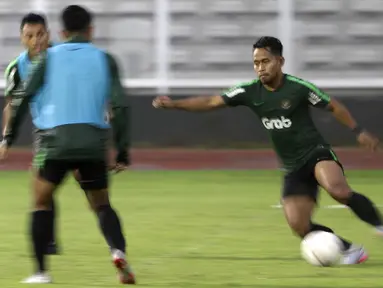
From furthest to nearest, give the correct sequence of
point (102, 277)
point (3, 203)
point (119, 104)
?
point (3, 203) → point (102, 277) → point (119, 104)

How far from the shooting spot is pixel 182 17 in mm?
20594

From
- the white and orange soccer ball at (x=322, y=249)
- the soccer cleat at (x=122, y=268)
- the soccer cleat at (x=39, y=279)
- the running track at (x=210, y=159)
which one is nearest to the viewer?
the soccer cleat at (x=122, y=268)

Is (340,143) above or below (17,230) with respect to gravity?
below

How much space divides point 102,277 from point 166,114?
1074 centimetres

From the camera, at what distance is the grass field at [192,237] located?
8.13 meters

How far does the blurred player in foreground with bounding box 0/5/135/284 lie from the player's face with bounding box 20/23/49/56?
1.11 meters

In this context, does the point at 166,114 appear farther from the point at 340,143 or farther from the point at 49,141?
the point at 49,141

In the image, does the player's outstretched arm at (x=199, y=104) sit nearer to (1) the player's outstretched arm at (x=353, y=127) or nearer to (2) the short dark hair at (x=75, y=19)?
(1) the player's outstretched arm at (x=353, y=127)

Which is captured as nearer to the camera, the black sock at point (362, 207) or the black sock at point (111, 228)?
the black sock at point (111, 228)

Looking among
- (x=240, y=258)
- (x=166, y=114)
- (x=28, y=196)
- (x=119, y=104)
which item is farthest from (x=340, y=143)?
(x=119, y=104)

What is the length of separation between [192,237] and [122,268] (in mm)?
2652

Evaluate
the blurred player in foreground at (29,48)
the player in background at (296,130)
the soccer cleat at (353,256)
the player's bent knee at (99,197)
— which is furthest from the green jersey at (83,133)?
the soccer cleat at (353,256)

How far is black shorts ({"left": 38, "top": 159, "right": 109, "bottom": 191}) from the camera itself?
769cm

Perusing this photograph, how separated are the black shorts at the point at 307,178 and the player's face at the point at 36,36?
1990 mm
